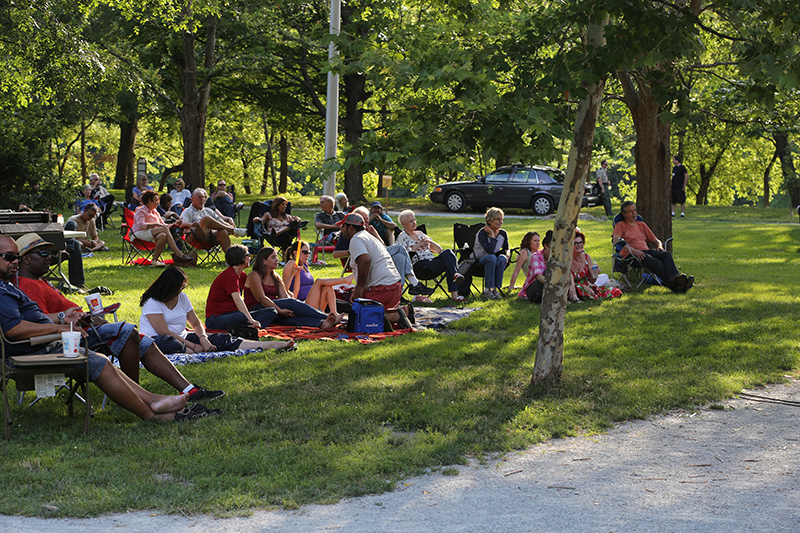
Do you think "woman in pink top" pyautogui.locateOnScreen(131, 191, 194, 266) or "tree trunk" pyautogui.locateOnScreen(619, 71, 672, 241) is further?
"woman in pink top" pyautogui.locateOnScreen(131, 191, 194, 266)

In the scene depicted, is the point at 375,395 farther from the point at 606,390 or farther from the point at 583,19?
the point at 583,19

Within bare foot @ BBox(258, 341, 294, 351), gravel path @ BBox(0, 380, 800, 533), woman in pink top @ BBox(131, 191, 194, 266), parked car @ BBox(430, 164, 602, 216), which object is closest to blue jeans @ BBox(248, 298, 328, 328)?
bare foot @ BBox(258, 341, 294, 351)

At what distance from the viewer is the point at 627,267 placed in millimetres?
11977

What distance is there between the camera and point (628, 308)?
10453mm

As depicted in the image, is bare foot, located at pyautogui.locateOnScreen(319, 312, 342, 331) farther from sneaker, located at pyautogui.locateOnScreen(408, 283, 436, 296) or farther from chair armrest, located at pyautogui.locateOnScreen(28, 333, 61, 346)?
chair armrest, located at pyautogui.locateOnScreen(28, 333, 61, 346)

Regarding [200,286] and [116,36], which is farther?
[116,36]

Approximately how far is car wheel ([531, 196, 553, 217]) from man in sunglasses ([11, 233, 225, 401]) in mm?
20450

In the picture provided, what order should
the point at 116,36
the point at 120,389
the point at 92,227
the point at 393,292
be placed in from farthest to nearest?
the point at 116,36 < the point at 92,227 < the point at 393,292 < the point at 120,389

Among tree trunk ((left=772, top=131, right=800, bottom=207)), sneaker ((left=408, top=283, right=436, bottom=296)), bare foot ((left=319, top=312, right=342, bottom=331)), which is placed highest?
tree trunk ((left=772, top=131, right=800, bottom=207))

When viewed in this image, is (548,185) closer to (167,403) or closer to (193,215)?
(193,215)

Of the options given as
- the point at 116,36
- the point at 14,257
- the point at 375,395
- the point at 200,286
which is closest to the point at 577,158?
the point at 375,395

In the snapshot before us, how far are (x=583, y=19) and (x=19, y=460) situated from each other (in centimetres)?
482

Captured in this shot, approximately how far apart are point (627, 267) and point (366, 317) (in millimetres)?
4824

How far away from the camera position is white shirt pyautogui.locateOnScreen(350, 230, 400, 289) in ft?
29.9
